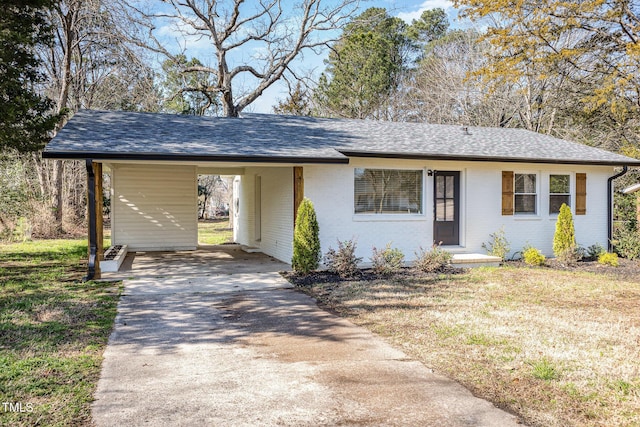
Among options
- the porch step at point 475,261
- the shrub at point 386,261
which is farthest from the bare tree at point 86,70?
the porch step at point 475,261

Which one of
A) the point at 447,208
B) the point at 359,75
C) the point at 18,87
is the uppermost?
the point at 359,75

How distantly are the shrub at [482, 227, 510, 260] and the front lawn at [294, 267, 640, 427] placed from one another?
6.49 ft

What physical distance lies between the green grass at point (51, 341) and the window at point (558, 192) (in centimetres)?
1045

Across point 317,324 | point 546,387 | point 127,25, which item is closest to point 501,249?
point 317,324

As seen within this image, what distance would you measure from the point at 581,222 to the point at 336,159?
7.30 meters

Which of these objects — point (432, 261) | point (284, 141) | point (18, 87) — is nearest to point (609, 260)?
point (432, 261)

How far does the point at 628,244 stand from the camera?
12.6 metres

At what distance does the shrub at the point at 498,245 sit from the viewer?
11.7m

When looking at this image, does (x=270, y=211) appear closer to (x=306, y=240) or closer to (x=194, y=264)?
(x=194, y=264)

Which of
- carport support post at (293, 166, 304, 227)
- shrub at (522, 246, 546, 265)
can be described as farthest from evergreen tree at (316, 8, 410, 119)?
carport support post at (293, 166, 304, 227)

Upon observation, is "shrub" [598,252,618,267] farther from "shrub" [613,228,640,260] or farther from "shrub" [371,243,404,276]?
"shrub" [371,243,404,276]

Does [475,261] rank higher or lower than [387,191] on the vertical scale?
lower

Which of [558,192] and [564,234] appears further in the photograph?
[558,192]

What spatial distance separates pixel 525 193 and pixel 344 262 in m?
5.81
